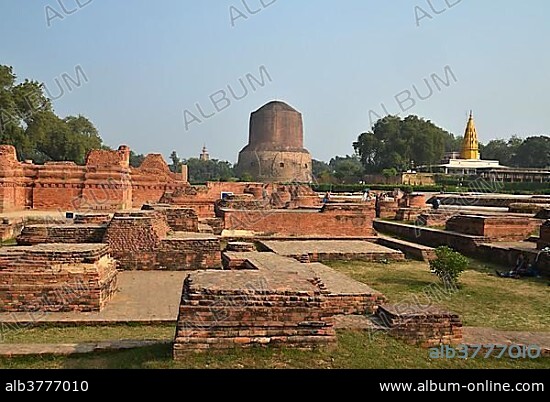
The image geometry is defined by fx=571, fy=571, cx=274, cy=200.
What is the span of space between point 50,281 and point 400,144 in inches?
1724

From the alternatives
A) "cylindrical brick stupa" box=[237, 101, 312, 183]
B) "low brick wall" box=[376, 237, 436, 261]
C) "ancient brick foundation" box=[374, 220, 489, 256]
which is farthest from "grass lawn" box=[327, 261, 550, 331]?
"cylindrical brick stupa" box=[237, 101, 312, 183]

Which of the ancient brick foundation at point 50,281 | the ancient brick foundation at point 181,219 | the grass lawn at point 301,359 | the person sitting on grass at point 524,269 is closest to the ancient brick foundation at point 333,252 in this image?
the ancient brick foundation at point 181,219

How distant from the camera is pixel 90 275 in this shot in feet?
17.6

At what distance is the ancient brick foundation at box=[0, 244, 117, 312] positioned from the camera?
202 inches

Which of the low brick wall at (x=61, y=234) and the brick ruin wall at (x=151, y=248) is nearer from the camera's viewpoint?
the low brick wall at (x=61, y=234)

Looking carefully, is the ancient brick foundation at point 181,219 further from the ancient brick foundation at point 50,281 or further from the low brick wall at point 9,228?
the ancient brick foundation at point 50,281

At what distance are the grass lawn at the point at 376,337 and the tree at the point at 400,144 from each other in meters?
40.1

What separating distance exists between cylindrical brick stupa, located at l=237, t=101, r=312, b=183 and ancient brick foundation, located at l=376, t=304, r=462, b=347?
37713 millimetres

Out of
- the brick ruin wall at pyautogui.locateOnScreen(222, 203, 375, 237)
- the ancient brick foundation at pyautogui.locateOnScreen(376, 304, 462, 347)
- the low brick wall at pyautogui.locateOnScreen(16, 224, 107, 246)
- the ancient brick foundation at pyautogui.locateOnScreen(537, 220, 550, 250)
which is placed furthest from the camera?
the brick ruin wall at pyautogui.locateOnScreen(222, 203, 375, 237)

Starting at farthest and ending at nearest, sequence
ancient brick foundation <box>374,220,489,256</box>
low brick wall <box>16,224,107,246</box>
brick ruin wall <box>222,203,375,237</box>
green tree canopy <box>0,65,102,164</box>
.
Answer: green tree canopy <box>0,65,102,164</box> → brick ruin wall <box>222,203,375,237</box> → ancient brick foundation <box>374,220,489,256</box> → low brick wall <box>16,224,107,246</box>
